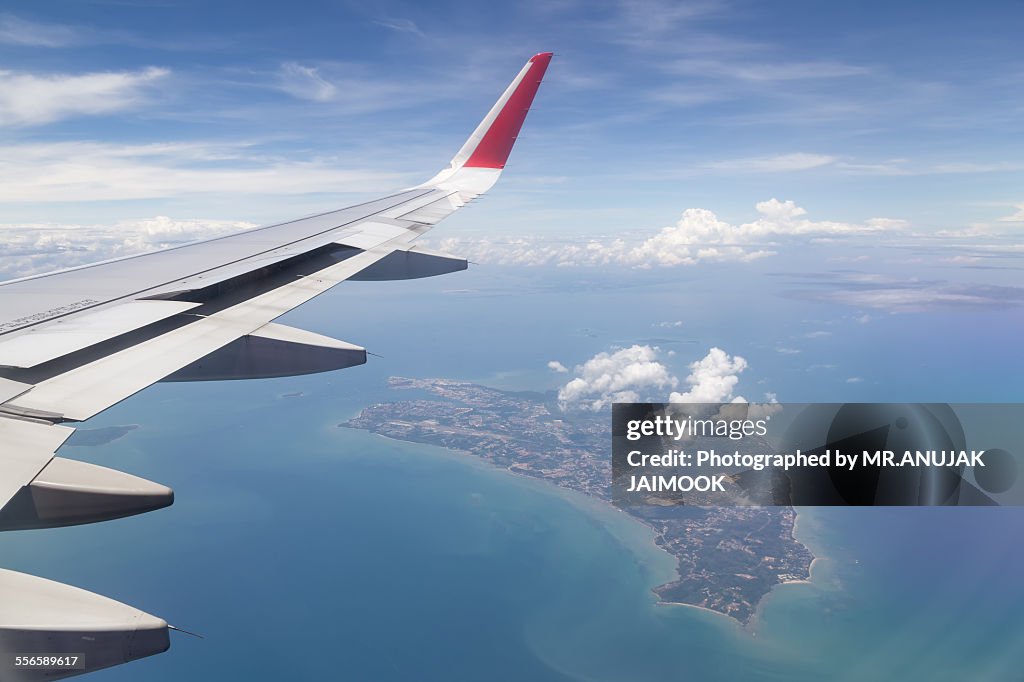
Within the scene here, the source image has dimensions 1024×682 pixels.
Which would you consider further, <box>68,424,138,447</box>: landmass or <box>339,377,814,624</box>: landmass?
<box>68,424,138,447</box>: landmass

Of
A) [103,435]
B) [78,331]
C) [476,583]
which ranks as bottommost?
[476,583]

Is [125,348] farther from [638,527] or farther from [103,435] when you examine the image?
[103,435]

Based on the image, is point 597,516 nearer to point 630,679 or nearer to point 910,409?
point 630,679

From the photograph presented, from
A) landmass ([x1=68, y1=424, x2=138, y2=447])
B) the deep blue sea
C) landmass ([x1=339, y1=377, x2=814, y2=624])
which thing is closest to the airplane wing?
the deep blue sea
